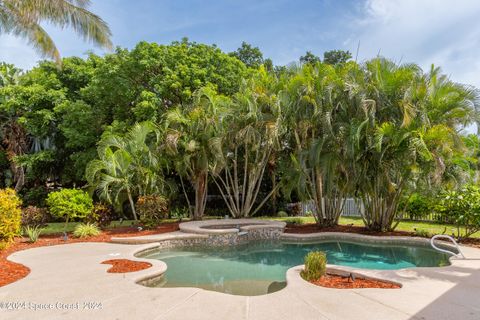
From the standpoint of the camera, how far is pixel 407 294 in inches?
193

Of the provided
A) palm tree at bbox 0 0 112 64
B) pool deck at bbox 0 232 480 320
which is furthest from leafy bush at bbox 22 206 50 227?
pool deck at bbox 0 232 480 320

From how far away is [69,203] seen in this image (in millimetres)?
11094

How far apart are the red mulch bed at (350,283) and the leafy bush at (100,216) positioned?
9.46 m

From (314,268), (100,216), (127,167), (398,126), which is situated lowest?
(314,268)

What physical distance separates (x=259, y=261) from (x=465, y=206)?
6014 mm

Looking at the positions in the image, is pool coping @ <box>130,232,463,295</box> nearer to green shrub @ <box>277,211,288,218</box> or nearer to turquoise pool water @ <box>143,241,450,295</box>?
turquoise pool water @ <box>143,241,450,295</box>

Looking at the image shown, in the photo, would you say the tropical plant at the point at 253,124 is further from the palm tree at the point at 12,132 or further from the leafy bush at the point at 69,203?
the palm tree at the point at 12,132

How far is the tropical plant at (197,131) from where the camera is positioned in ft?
43.6

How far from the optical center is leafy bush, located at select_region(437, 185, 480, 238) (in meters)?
8.73

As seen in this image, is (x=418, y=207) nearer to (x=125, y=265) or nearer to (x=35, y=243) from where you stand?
(x=125, y=265)

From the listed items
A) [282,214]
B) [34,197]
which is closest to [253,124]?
[282,214]

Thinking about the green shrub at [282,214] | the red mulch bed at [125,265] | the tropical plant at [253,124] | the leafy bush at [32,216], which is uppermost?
the tropical plant at [253,124]

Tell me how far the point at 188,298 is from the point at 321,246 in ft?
21.9

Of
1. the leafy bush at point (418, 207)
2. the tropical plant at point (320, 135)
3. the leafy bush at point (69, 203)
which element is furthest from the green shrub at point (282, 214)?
the leafy bush at point (69, 203)
